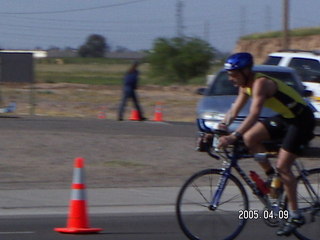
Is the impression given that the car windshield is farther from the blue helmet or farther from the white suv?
the blue helmet

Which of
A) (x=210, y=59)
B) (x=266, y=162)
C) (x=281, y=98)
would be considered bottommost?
(x=210, y=59)

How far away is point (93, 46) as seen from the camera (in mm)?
147250

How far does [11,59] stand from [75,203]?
17285mm

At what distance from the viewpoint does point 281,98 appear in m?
7.35

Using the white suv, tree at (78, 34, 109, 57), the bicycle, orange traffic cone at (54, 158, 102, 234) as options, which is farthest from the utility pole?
tree at (78, 34, 109, 57)

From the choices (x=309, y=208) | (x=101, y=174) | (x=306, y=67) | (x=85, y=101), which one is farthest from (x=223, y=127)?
(x=85, y=101)

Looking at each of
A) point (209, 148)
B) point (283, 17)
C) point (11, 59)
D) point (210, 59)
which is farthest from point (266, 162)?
point (210, 59)

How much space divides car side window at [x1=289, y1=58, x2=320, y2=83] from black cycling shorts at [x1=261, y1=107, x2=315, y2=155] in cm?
1240

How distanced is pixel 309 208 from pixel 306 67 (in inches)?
504

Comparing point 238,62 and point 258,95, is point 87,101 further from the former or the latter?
point 258,95

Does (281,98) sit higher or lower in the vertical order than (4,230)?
higher

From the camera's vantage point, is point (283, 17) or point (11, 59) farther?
point (283, 17)

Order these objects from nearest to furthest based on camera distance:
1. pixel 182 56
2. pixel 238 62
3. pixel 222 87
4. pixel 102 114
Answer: pixel 238 62 → pixel 222 87 → pixel 102 114 → pixel 182 56

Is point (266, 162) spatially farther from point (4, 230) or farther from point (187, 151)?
point (187, 151)
